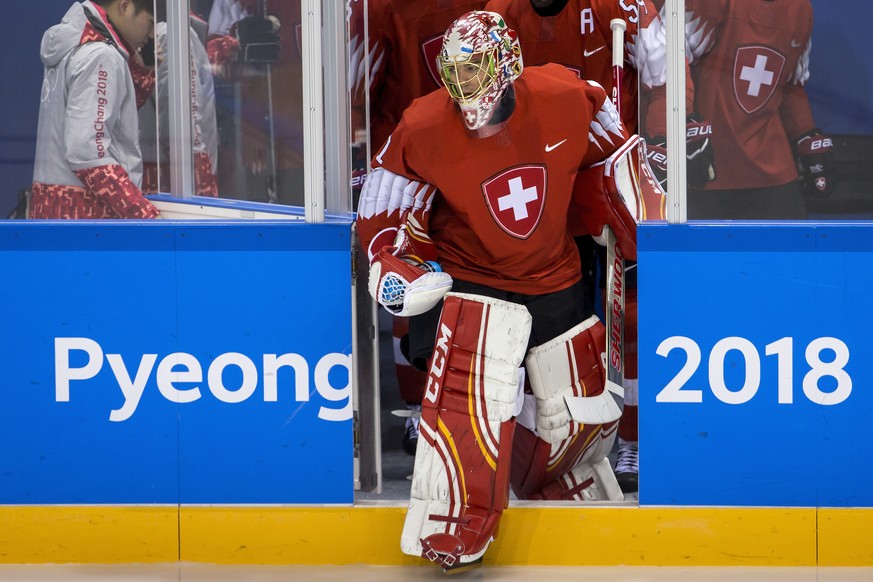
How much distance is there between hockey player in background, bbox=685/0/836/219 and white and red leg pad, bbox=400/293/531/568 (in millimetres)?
548

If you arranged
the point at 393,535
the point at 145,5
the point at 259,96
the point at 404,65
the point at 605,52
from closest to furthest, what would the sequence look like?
the point at 393,535 → the point at 259,96 → the point at 145,5 → the point at 605,52 → the point at 404,65

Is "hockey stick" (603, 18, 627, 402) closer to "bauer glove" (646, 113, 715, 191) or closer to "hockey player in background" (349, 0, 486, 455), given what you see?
"bauer glove" (646, 113, 715, 191)

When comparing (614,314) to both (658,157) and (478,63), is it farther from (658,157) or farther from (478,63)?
(478,63)

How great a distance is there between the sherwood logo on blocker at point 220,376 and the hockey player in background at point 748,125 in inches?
37.4

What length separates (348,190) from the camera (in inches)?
128

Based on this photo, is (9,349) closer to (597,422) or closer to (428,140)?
(428,140)

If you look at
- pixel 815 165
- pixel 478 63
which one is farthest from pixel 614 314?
→ pixel 478 63

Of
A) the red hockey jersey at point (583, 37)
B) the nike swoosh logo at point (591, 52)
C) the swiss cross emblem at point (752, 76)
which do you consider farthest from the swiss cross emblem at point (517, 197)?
the nike swoosh logo at point (591, 52)

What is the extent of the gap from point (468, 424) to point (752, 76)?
1.06 meters

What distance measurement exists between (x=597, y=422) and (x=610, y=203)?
1.76ft

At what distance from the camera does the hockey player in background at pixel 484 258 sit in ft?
9.43

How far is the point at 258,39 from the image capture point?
11.1 feet

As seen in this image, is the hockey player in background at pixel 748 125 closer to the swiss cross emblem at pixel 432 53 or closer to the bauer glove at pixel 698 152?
the bauer glove at pixel 698 152

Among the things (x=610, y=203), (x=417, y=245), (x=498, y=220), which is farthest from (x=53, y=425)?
(x=610, y=203)
